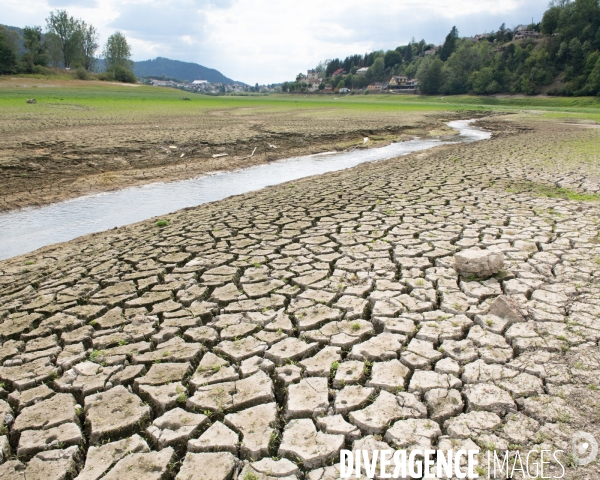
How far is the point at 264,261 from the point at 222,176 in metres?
6.87

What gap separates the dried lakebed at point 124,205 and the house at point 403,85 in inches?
3306

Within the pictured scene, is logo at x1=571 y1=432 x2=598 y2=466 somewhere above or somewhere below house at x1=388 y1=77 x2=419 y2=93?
below

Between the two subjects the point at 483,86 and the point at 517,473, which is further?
the point at 483,86

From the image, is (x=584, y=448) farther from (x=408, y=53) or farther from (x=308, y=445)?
(x=408, y=53)

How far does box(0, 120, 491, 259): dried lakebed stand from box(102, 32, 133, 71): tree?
72218 millimetres

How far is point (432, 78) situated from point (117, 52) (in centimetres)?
5440

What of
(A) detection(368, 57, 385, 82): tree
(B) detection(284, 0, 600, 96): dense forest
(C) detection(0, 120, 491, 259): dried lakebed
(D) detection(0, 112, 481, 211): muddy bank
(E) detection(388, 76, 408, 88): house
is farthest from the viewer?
(A) detection(368, 57, 385, 82): tree

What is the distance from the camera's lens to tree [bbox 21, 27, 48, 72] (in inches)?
2125

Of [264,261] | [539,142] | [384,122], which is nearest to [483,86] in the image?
[384,122]

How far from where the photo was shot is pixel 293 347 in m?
3.04

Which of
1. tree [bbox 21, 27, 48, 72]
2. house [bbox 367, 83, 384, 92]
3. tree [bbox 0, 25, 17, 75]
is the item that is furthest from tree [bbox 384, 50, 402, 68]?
tree [bbox 0, 25, 17, 75]

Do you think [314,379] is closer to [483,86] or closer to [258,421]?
[258,421]

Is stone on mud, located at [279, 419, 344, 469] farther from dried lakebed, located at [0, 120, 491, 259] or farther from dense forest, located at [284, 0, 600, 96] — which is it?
dense forest, located at [284, 0, 600, 96]

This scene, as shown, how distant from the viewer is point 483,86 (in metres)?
65.4
